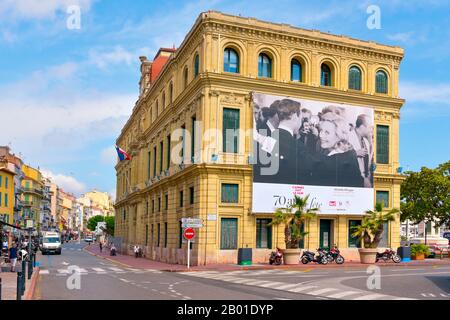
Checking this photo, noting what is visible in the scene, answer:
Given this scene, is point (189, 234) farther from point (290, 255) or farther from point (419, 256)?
point (419, 256)

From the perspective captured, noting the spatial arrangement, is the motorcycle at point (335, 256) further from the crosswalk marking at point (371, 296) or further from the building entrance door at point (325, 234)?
the crosswalk marking at point (371, 296)

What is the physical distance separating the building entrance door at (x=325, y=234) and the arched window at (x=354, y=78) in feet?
38.1

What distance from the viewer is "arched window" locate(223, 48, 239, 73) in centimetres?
4388

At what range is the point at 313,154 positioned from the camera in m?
45.4

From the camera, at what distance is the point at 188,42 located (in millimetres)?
46938

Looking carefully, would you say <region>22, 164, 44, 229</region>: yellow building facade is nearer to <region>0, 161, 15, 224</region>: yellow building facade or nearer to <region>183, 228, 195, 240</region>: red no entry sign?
<region>0, 161, 15, 224</region>: yellow building facade

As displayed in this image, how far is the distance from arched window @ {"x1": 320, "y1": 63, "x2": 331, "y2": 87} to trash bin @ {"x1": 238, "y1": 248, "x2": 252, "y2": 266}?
16.2 metres

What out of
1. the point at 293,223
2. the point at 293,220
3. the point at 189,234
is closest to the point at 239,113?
the point at 293,220

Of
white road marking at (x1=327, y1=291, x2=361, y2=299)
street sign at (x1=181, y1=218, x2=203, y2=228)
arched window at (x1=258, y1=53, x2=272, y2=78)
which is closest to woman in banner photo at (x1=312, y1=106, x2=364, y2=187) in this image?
arched window at (x1=258, y1=53, x2=272, y2=78)

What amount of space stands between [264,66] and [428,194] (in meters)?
35.4

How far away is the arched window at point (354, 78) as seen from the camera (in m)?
48.3
